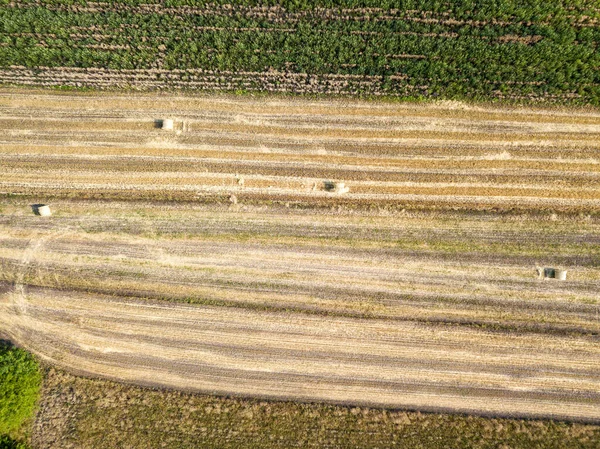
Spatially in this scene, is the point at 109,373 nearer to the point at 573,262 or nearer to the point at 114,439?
the point at 114,439

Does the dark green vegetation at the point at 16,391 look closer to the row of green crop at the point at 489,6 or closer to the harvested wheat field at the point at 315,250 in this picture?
the harvested wheat field at the point at 315,250

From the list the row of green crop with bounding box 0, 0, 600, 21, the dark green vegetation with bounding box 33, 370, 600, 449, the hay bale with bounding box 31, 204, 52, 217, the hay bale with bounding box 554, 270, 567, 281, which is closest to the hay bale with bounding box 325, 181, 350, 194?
the row of green crop with bounding box 0, 0, 600, 21

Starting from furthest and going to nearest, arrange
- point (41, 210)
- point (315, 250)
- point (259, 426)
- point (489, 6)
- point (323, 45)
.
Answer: point (41, 210)
point (315, 250)
point (323, 45)
point (259, 426)
point (489, 6)

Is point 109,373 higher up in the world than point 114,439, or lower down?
higher up

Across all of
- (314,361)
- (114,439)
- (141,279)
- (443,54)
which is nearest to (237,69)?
(443,54)

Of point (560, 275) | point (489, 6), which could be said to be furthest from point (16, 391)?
point (489, 6)

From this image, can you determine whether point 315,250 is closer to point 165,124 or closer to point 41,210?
point 165,124

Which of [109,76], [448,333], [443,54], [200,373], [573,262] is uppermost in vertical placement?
[443,54]
